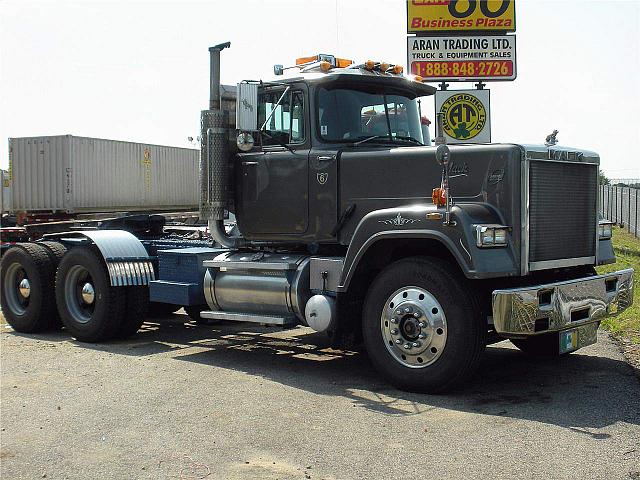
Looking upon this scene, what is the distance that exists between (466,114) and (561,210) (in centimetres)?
827

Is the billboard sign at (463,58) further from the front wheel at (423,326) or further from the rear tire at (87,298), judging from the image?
the front wheel at (423,326)

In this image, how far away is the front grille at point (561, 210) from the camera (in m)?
6.89

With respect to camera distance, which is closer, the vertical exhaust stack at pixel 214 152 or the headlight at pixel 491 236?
the headlight at pixel 491 236

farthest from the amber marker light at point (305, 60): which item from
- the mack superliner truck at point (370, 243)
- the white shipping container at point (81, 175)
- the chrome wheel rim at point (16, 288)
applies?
the white shipping container at point (81, 175)

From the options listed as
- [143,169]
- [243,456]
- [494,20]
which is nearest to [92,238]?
[243,456]

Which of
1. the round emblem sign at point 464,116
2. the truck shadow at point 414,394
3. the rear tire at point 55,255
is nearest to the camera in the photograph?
the truck shadow at point 414,394

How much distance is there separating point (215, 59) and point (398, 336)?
3983mm

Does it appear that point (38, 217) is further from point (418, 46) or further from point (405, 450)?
point (405, 450)

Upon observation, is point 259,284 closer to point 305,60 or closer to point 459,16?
point 305,60

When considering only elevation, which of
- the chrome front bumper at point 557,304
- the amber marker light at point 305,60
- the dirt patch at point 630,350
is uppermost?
the amber marker light at point 305,60

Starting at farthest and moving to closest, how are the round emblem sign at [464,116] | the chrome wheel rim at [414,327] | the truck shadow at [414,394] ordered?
the round emblem sign at [464,116] → the chrome wheel rim at [414,327] → the truck shadow at [414,394]

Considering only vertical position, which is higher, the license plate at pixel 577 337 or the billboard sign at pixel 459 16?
the billboard sign at pixel 459 16

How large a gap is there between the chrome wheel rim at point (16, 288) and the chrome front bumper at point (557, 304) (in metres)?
6.96

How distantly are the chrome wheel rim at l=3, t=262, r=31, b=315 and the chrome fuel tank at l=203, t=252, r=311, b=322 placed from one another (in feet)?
11.1
